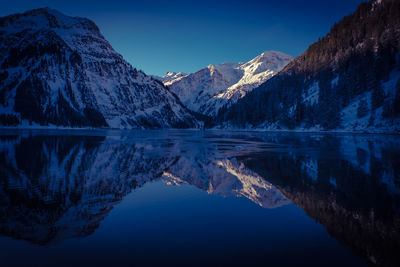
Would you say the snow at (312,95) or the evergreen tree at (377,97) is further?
the snow at (312,95)

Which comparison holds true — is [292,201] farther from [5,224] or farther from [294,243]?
[5,224]

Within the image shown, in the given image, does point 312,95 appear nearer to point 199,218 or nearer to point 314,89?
point 314,89

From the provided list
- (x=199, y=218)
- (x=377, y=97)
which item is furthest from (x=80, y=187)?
(x=377, y=97)

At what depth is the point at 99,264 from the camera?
589 cm

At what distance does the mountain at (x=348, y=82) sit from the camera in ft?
268

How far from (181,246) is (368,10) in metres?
153

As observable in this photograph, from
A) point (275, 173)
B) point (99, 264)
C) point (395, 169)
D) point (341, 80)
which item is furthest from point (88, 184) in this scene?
point (341, 80)

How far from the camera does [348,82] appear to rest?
100188 millimetres

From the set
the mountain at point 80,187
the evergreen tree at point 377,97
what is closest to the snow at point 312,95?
the evergreen tree at point 377,97

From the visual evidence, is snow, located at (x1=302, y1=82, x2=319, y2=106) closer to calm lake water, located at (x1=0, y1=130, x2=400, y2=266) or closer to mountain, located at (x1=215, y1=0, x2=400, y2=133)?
mountain, located at (x1=215, y1=0, x2=400, y2=133)

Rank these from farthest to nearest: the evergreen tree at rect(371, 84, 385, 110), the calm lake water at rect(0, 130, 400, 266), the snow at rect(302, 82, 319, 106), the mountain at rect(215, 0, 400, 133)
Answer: the snow at rect(302, 82, 319, 106) < the mountain at rect(215, 0, 400, 133) < the evergreen tree at rect(371, 84, 385, 110) < the calm lake water at rect(0, 130, 400, 266)

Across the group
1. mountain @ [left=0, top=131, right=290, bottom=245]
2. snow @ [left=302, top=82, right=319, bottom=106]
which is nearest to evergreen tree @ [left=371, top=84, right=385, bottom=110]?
snow @ [left=302, top=82, right=319, bottom=106]

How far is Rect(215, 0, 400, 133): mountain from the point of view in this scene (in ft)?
268

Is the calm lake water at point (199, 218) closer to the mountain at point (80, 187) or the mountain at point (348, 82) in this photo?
the mountain at point (80, 187)
